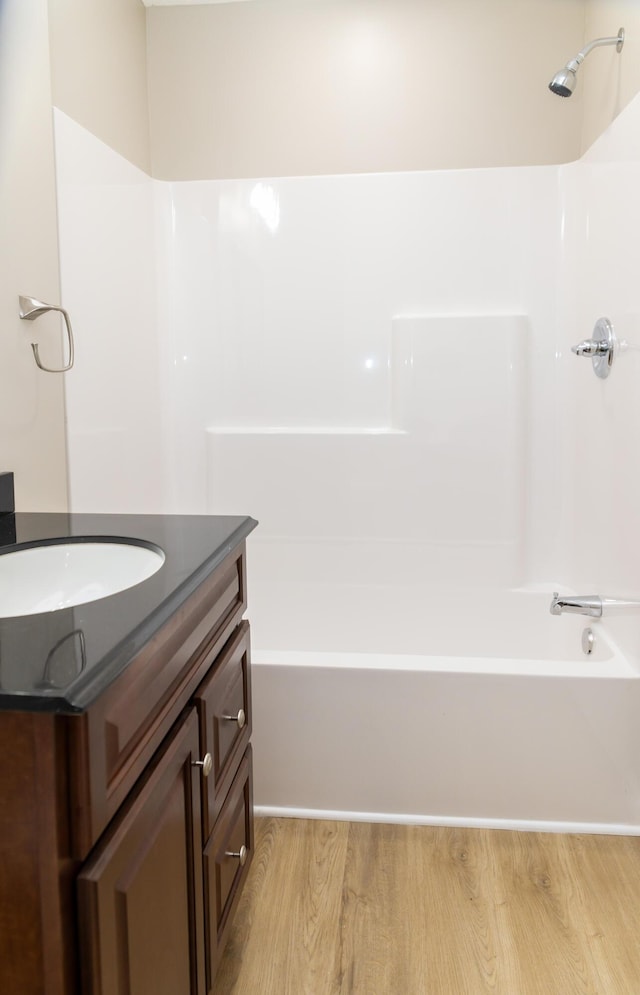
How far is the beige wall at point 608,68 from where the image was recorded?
6.55ft

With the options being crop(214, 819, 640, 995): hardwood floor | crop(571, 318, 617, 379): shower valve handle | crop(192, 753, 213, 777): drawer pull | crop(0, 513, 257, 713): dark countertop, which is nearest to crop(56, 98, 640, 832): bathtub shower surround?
crop(571, 318, 617, 379): shower valve handle

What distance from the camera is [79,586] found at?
126cm

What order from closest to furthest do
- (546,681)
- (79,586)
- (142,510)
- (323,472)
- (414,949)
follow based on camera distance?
1. (79,586)
2. (414,949)
3. (546,681)
4. (142,510)
5. (323,472)

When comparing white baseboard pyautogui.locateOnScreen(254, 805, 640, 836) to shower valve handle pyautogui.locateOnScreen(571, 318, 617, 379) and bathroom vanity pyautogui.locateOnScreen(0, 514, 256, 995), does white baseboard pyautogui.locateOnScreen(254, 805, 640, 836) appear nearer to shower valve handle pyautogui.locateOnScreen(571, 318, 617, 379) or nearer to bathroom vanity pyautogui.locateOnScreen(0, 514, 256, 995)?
bathroom vanity pyautogui.locateOnScreen(0, 514, 256, 995)

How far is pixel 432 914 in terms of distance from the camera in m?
1.64

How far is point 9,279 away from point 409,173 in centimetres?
151

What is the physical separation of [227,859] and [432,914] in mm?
612

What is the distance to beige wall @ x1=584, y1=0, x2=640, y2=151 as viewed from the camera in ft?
6.55

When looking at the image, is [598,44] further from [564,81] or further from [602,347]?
[602,347]

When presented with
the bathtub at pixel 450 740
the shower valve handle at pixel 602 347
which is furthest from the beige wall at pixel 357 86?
the bathtub at pixel 450 740

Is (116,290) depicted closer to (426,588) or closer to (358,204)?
(358,204)

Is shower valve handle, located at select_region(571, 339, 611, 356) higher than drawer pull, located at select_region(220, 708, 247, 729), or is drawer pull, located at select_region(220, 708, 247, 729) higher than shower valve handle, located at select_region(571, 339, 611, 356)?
shower valve handle, located at select_region(571, 339, 611, 356)

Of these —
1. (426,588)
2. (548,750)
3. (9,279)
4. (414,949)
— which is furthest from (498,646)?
(9,279)

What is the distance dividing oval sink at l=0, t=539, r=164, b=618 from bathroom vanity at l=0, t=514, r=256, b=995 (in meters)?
0.05
